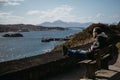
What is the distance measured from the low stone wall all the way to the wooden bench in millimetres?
4276

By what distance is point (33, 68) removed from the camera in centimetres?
1290

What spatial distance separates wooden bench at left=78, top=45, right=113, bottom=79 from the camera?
25.7ft

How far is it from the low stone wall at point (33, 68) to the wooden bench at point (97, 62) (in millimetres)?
4276

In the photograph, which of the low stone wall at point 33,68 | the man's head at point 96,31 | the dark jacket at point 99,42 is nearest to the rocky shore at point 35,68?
the low stone wall at point 33,68

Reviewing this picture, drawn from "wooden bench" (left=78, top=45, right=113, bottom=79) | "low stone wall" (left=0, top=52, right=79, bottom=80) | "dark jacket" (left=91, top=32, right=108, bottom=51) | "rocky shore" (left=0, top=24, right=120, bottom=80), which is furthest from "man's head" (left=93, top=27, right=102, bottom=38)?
"low stone wall" (left=0, top=52, right=79, bottom=80)

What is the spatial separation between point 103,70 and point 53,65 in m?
5.90

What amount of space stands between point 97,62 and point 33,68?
5283mm

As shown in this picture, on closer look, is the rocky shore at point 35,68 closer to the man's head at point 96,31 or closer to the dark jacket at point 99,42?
the dark jacket at point 99,42

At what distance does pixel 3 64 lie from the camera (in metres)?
13.2

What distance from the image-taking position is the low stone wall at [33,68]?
11627mm

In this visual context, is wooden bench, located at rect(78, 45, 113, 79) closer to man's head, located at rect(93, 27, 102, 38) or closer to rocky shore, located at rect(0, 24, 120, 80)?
man's head, located at rect(93, 27, 102, 38)

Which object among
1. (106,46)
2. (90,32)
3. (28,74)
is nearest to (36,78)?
(28,74)

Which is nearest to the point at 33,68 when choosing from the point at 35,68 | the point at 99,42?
the point at 35,68

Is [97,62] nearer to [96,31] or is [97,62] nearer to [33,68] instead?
[96,31]
